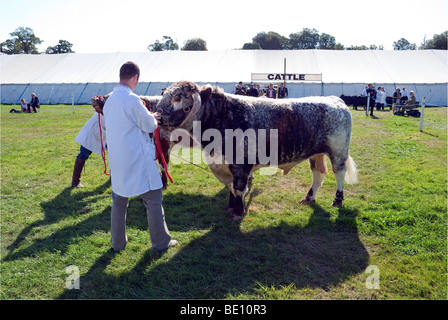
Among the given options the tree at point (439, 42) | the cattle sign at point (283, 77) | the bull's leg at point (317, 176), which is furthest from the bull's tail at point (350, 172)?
the tree at point (439, 42)

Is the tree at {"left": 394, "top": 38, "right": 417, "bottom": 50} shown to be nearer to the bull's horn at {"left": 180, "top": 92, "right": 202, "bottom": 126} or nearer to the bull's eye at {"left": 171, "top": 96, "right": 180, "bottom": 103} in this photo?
the bull's horn at {"left": 180, "top": 92, "right": 202, "bottom": 126}

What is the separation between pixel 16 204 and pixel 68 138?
682 cm

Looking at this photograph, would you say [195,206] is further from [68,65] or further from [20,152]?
[68,65]

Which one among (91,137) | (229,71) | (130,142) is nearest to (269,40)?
(229,71)

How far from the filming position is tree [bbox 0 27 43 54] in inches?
2940

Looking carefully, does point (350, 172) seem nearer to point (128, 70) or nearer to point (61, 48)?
point (128, 70)

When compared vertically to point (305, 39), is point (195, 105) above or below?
below

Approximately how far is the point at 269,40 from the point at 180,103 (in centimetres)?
7383

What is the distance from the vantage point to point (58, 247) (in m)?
4.23

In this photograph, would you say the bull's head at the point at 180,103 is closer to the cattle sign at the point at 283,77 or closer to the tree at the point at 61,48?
the cattle sign at the point at 283,77

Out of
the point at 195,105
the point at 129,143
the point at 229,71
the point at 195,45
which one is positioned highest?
the point at 195,45

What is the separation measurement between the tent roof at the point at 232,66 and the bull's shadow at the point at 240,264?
78.6 feet

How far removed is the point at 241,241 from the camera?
14.3 ft

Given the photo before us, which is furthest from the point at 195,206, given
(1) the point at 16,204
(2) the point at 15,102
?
(2) the point at 15,102
